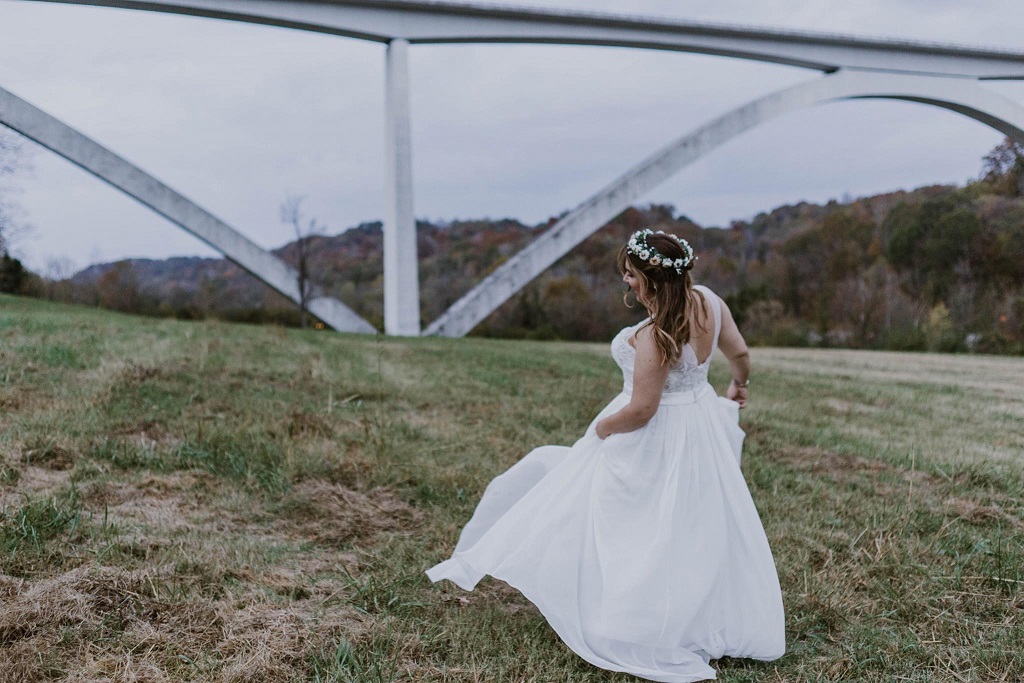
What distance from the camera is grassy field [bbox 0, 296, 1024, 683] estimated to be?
297 cm

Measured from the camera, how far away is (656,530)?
9.82 ft

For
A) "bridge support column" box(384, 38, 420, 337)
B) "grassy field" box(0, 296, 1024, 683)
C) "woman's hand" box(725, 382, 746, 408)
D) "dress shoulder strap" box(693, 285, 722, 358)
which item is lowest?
"grassy field" box(0, 296, 1024, 683)

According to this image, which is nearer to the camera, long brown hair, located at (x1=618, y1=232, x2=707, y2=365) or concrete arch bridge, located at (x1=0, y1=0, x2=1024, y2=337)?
long brown hair, located at (x1=618, y1=232, x2=707, y2=365)

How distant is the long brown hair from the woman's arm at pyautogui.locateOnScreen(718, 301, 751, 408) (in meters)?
0.34

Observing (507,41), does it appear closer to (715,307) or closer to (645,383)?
(715,307)

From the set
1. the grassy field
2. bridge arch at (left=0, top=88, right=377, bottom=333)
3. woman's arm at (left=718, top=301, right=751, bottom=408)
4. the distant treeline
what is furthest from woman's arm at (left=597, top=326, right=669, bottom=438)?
bridge arch at (left=0, top=88, right=377, bottom=333)

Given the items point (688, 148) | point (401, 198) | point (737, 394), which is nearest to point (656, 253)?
point (737, 394)

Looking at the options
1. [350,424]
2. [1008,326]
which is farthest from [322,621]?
[1008,326]

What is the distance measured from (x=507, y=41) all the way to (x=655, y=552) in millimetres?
21326

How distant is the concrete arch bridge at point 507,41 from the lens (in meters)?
19.5

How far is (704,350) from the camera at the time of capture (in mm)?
3100

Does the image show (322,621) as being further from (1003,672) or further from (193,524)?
(1003,672)

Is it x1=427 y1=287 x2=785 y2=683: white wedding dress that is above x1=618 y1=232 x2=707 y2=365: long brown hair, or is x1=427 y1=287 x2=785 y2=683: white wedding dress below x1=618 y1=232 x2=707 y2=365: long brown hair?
below

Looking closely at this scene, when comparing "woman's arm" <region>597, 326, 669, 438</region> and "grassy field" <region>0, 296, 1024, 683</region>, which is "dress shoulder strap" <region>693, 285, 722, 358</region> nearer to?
"woman's arm" <region>597, 326, 669, 438</region>
